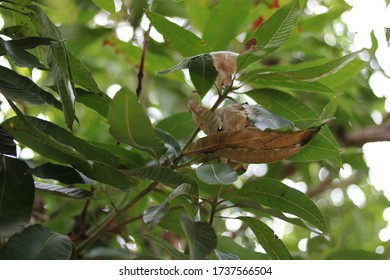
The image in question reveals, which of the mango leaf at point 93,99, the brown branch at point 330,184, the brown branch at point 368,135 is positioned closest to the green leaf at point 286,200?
the mango leaf at point 93,99

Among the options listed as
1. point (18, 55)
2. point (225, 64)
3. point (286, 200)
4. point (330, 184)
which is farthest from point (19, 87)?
point (330, 184)

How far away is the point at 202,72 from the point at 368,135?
83cm

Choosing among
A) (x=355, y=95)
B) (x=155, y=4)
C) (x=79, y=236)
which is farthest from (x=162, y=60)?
(x=355, y=95)

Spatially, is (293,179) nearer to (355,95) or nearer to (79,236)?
(355,95)

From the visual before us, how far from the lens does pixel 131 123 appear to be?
68 centimetres

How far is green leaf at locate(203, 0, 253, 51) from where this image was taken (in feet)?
3.37

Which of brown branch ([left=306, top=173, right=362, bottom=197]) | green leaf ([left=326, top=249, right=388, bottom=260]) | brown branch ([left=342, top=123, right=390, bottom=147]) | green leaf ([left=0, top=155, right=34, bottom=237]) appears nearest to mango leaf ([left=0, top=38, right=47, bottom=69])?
green leaf ([left=0, top=155, right=34, bottom=237])

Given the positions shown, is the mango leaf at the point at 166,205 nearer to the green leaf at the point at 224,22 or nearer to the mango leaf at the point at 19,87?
the mango leaf at the point at 19,87

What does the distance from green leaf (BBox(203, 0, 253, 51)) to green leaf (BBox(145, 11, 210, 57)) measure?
19 cm

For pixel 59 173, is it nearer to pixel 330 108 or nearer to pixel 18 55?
pixel 18 55

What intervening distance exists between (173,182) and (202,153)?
5cm

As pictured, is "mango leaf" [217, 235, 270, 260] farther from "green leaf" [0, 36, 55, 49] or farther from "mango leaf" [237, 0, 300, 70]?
"green leaf" [0, 36, 55, 49]

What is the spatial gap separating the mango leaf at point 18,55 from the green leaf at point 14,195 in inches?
4.6

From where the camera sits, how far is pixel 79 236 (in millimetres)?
973
